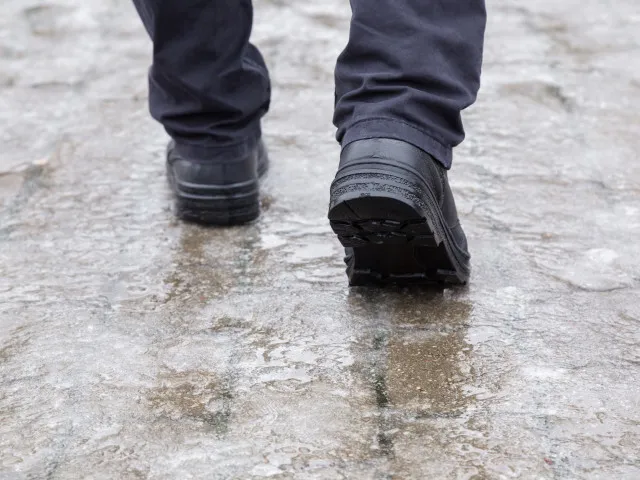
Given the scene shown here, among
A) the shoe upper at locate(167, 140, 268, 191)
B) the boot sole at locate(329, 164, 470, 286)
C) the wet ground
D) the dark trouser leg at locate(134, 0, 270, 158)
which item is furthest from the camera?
Answer: the shoe upper at locate(167, 140, 268, 191)

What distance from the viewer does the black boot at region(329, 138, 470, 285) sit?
1.47 meters

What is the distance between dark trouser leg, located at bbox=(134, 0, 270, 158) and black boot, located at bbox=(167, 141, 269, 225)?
0.03m

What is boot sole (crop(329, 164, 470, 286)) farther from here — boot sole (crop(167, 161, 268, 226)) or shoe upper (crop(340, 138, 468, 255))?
boot sole (crop(167, 161, 268, 226))

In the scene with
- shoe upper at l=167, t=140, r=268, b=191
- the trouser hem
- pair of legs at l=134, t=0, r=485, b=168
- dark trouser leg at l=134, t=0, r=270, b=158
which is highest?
pair of legs at l=134, t=0, r=485, b=168

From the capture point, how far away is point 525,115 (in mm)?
2660

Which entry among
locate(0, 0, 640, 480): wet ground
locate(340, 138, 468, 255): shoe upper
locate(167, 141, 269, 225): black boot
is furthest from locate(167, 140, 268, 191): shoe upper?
locate(340, 138, 468, 255): shoe upper

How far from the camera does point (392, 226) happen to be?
1.51 meters

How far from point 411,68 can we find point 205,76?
580mm

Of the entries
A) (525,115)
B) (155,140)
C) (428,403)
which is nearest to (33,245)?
(155,140)

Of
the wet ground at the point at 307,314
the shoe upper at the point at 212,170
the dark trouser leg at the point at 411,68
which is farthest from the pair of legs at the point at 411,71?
the shoe upper at the point at 212,170

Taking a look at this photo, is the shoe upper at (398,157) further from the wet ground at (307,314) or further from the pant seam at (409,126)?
the wet ground at (307,314)

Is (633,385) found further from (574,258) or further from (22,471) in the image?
(22,471)

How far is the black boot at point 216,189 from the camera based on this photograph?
207cm

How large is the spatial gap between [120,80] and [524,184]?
4.65ft
